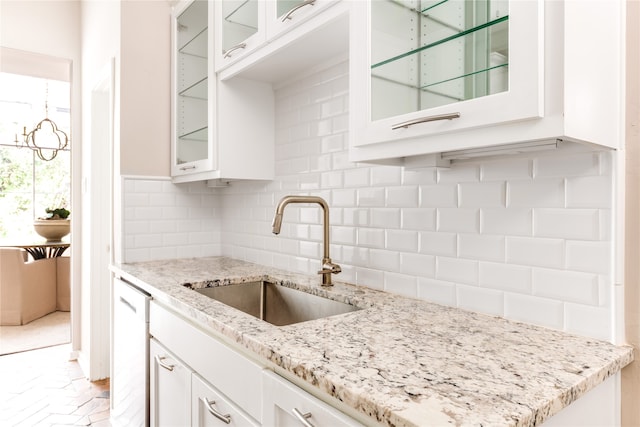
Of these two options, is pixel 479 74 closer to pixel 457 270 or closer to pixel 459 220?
pixel 459 220

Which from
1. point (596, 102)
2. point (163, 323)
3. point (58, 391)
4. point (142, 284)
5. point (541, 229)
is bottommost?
point (58, 391)

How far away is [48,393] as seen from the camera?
2.92 m

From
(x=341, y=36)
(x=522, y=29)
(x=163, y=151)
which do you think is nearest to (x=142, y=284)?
(x=163, y=151)

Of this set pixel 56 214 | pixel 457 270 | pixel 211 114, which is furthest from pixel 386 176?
pixel 56 214

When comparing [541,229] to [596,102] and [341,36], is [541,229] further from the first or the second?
[341,36]

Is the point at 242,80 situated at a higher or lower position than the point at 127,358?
higher

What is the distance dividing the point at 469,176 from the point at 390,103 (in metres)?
0.35

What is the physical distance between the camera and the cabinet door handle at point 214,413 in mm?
1146

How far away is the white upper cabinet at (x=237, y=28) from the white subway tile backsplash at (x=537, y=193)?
109 centimetres

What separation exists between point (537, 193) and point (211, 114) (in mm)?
1553

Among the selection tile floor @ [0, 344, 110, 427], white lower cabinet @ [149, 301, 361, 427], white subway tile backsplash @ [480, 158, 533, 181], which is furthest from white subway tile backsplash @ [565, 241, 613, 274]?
tile floor @ [0, 344, 110, 427]

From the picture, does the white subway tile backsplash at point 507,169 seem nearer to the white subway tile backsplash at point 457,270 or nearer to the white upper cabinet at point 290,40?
the white subway tile backsplash at point 457,270

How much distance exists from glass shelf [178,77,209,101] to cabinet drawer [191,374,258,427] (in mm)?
1444

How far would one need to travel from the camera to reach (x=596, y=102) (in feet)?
2.93
